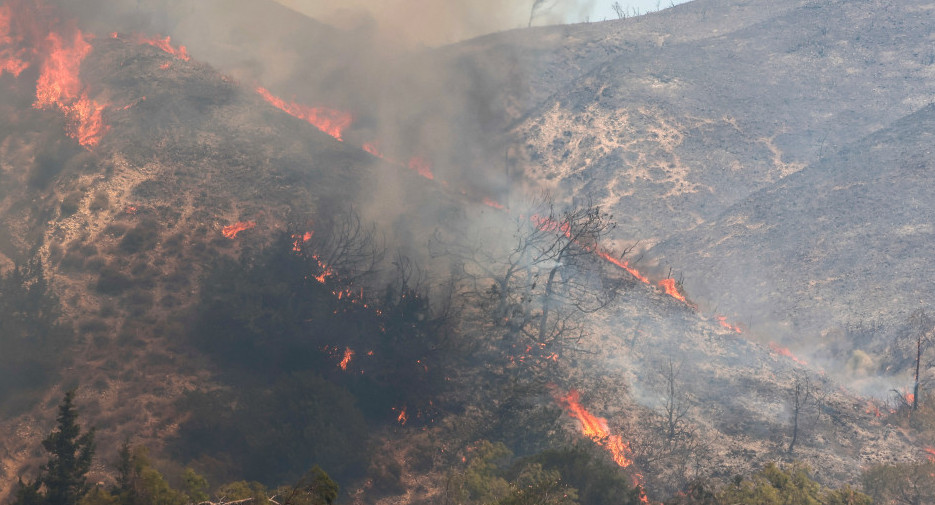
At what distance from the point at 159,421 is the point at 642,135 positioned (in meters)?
63.7

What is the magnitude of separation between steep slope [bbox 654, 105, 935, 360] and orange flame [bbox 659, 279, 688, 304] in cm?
467

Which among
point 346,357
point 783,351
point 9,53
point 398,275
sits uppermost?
point 9,53

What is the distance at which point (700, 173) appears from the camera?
72.3 meters

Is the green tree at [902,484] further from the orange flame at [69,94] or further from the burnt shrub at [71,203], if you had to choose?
the orange flame at [69,94]

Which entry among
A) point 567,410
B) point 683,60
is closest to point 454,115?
point 683,60

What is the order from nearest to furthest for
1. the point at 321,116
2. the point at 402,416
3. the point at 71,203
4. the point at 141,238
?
1. the point at 402,416
2. the point at 71,203
3. the point at 141,238
4. the point at 321,116

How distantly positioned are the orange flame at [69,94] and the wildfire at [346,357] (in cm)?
2338

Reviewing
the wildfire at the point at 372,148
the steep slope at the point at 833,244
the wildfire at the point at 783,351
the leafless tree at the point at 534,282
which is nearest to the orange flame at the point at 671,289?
the steep slope at the point at 833,244

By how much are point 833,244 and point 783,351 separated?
1440 cm

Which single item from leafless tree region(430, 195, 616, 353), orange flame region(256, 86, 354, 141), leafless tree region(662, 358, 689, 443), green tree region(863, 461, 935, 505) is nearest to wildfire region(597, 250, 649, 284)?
leafless tree region(430, 195, 616, 353)

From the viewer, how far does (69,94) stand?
45250mm

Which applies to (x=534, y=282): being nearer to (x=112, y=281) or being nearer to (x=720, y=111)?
(x=112, y=281)

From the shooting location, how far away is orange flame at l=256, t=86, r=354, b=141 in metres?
62.2

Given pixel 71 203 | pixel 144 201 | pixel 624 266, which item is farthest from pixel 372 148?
pixel 71 203
